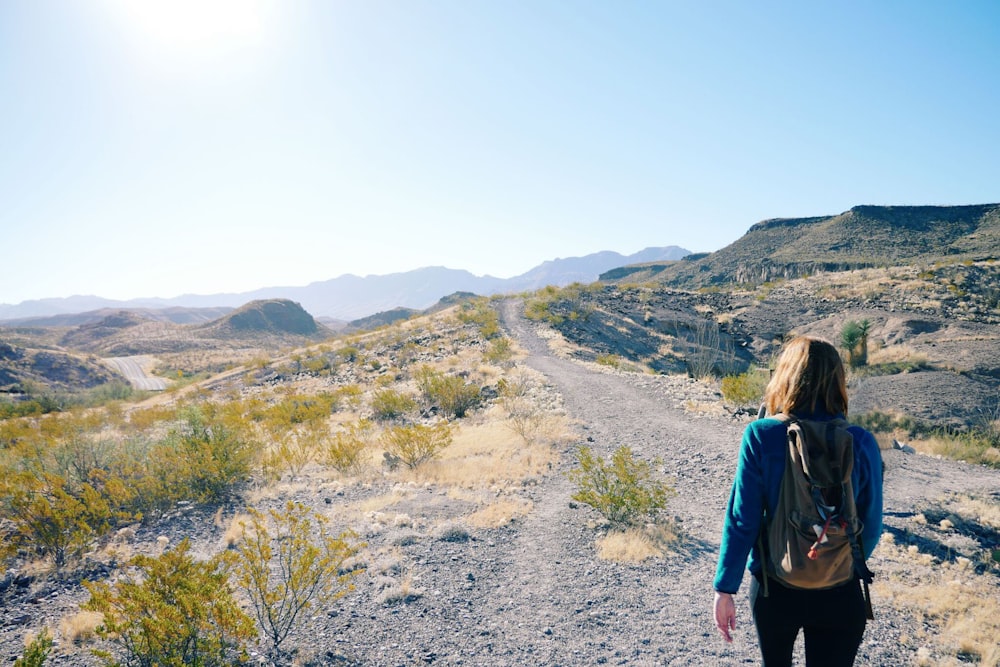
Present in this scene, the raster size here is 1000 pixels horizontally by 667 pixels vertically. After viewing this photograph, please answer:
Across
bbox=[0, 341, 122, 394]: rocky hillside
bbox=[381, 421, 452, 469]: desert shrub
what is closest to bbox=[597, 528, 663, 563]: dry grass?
bbox=[381, 421, 452, 469]: desert shrub

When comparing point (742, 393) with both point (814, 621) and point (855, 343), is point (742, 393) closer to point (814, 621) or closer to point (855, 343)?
point (814, 621)

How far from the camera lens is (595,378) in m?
16.3

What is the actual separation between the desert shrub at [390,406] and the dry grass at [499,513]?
7961mm

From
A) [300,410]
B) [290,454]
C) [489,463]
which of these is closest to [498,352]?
[300,410]

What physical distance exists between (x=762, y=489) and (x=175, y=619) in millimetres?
3845

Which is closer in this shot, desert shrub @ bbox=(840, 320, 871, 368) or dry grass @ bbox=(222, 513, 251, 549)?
dry grass @ bbox=(222, 513, 251, 549)

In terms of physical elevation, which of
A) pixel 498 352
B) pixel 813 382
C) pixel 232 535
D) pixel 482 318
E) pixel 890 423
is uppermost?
pixel 813 382

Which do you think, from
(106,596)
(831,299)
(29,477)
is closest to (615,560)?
(106,596)

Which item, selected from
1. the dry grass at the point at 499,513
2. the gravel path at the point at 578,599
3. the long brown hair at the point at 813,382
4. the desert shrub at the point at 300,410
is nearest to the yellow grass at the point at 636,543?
the gravel path at the point at 578,599

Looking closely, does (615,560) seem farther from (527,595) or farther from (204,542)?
(204,542)

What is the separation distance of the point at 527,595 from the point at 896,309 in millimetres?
31920

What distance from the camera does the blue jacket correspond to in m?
1.92

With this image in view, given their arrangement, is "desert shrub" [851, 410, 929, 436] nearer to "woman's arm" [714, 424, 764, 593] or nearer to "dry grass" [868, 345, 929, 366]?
"dry grass" [868, 345, 929, 366]

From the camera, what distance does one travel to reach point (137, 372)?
4969 cm
